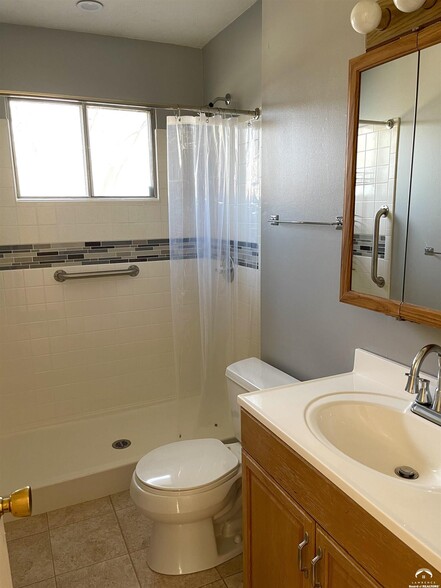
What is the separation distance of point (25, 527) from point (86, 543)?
35cm

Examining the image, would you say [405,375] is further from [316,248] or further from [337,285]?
[316,248]

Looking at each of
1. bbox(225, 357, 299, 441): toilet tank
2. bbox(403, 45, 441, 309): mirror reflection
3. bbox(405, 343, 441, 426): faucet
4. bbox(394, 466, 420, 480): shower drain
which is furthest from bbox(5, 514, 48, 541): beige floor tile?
bbox(403, 45, 441, 309): mirror reflection

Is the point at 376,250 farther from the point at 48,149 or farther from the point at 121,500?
the point at 48,149

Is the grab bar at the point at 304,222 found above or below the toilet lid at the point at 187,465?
above

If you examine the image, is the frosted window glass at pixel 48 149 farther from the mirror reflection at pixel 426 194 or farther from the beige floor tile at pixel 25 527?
the mirror reflection at pixel 426 194

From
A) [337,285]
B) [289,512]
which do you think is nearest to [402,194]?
[337,285]

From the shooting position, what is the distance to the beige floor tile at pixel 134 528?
6.79 ft

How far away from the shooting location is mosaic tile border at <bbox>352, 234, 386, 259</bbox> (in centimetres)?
149

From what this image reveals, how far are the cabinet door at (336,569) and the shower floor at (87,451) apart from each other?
145 cm

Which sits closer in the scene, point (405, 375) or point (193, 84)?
point (405, 375)

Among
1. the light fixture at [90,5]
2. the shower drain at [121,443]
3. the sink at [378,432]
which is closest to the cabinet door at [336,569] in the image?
the sink at [378,432]

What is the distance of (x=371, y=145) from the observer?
147 cm

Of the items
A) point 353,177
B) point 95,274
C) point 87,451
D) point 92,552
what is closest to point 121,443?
point 87,451

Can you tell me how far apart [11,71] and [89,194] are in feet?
2.58
